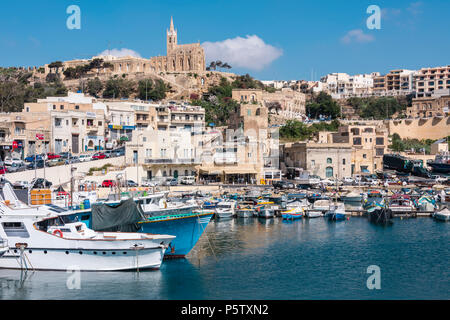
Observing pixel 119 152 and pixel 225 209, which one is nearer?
pixel 225 209

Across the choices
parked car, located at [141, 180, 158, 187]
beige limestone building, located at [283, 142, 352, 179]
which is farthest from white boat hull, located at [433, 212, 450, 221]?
parked car, located at [141, 180, 158, 187]

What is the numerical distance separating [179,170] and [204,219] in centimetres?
2548

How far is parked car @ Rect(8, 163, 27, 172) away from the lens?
43.2 m

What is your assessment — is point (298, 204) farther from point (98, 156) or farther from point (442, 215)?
point (98, 156)

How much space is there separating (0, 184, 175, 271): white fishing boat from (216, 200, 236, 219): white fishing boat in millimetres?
16290

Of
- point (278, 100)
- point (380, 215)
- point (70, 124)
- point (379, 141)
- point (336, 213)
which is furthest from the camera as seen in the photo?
point (278, 100)

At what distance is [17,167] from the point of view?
4497 centimetres

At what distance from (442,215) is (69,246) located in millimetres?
27763

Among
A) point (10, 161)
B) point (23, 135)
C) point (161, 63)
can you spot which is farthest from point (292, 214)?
point (161, 63)

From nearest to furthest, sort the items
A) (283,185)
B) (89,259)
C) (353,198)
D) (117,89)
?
(89,259)
(353,198)
(283,185)
(117,89)

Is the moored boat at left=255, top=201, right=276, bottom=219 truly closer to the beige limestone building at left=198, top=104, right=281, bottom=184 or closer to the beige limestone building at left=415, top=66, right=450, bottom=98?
the beige limestone building at left=198, top=104, right=281, bottom=184

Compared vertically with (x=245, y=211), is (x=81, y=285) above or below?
below
